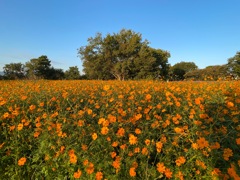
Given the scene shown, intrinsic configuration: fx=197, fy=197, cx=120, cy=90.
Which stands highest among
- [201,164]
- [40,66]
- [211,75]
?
[40,66]

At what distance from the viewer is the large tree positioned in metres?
27.4

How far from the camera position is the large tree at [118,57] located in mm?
27438

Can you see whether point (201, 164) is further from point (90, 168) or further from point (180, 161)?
point (90, 168)

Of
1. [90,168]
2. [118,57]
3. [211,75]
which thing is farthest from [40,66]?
[90,168]

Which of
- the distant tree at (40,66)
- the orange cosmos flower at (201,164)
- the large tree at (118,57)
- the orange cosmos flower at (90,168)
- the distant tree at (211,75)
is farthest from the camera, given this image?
the distant tree at (40,66)

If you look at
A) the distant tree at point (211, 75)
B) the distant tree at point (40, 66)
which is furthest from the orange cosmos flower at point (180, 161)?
the distant tree at point (40, 66)

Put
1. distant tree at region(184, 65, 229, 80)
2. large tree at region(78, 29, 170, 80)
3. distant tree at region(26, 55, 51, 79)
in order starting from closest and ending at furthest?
distant tree at region(184, 65, 229, 80), large tree at region(78, 29, 170, 80), distant tree at region(26, 55, 51, 79)

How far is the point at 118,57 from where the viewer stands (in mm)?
29172

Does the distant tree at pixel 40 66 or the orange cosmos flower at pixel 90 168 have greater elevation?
the distant tree at pixel 40 66

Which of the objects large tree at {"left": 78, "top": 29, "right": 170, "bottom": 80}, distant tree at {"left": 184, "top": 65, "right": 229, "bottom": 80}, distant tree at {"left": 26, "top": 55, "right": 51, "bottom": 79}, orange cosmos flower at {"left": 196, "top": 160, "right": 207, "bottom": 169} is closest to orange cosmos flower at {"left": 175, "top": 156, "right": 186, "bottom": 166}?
orange cosmos flower at {"left": 196, "top": 160, "right": 207, "bottom": 169}

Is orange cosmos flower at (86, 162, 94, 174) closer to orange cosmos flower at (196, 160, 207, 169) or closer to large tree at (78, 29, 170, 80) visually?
orange cosmos flower at (196, 160, 207, 169)

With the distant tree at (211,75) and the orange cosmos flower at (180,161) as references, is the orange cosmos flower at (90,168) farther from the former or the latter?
the distant tree at (211,75)

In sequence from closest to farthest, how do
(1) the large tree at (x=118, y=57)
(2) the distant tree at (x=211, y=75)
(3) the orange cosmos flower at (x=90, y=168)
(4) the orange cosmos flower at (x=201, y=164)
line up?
1. (3) the orange cosmos flower at (x=90, y=168)
2. (4) the orange cosmos flower at (x=201, y=164)
3. (2) the distant tree at (x=211, y=75)
4. (1) the large tree at (x=118, y=57)

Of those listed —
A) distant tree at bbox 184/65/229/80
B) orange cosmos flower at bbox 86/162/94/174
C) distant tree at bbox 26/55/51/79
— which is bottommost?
orange cosmos flower at bbox 86/162/94/174
